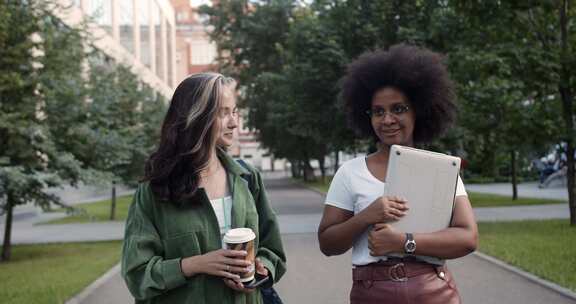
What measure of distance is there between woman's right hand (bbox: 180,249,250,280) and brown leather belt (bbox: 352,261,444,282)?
19.6 inches

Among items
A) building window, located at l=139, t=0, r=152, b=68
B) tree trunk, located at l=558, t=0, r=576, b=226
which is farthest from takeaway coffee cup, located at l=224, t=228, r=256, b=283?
building window, located at l=139, t=0, r=152, b=68

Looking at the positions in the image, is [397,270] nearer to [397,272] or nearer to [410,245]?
[397,272]

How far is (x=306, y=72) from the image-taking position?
15.2 m

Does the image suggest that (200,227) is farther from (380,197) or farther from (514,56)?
(514,56)

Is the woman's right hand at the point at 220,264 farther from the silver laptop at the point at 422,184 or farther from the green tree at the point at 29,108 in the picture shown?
the green tree at the point at 29,108

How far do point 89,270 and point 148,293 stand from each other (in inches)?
279

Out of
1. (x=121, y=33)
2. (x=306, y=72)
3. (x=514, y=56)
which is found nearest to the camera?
(x=514, y=56)

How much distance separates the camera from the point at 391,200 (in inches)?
79.2

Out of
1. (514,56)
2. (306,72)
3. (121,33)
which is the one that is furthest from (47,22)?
(121,33)

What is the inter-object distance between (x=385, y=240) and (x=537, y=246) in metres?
7.85

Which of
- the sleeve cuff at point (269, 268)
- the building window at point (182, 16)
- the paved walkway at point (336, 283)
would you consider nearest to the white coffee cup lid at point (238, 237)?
the sleeve cuff at point (269, 268)

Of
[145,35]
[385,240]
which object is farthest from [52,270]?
[145,35]

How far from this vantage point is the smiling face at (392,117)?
2.24 metres

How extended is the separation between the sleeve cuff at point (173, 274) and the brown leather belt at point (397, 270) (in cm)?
69
